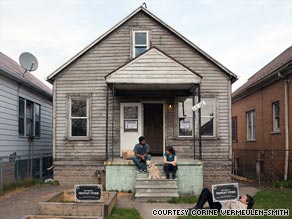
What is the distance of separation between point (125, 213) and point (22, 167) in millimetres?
8792

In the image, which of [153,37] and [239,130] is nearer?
[153,37]

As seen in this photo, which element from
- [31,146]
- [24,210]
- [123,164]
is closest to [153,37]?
[123,164]

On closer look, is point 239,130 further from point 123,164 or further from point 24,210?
point 24,210

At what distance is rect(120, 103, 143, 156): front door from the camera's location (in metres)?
15.7

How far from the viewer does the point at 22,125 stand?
1725 centimetres

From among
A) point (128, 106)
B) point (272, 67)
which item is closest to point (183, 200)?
point (128, 106)

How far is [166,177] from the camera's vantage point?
12836 millimetres

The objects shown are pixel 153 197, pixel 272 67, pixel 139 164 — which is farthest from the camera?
pixel 272 67

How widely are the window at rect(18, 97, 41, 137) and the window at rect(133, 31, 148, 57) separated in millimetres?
5440

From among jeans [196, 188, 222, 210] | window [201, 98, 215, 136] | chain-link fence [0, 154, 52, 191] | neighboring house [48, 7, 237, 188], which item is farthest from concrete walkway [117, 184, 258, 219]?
window [201, 98, 215, 136]

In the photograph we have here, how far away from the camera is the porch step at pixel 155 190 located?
11703 mm

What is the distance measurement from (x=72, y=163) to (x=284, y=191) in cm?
788

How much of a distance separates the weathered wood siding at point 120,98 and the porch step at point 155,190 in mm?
3678

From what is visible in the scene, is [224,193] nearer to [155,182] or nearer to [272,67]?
[155,182]
